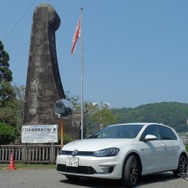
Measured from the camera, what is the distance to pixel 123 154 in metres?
7.77

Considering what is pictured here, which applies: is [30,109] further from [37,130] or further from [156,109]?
[156,109]

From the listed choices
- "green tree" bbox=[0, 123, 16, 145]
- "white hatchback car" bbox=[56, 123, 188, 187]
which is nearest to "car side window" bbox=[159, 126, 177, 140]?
"white hatchback car" bbox=[56, 123, 188, 187]

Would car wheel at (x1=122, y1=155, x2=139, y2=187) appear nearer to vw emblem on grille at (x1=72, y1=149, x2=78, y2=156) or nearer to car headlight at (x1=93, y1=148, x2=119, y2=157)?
car headlight at (x1=93, y1=148, x2=119, y2=157)

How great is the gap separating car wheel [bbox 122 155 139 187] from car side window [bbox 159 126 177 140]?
1704mm

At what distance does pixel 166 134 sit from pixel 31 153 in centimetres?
696

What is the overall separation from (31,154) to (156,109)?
8553 centimetres

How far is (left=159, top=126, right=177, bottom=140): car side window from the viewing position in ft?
31.7

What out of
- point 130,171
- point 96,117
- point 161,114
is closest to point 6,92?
point 96,117

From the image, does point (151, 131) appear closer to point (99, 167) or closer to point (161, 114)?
point (99, 167)

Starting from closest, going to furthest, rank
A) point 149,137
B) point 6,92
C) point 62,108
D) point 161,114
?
point 149,137
point 62,108
point 6,92
point 161,114

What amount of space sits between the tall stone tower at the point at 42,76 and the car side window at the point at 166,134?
10.7 metres

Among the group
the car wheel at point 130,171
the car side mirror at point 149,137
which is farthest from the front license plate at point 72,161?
the car side mirror at point 149,137

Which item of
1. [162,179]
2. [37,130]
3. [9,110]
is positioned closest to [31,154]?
[37,130]

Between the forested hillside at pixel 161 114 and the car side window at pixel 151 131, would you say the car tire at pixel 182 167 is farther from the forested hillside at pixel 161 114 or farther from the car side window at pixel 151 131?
the forested hillside at pixel 161 114
